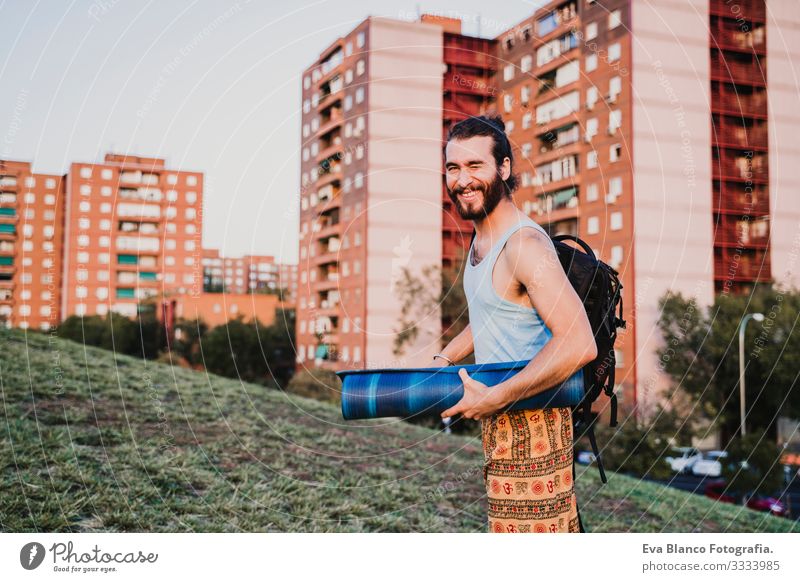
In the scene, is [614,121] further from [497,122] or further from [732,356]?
[497,122]

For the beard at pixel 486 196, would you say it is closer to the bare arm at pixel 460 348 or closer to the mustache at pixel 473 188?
the mustache at pixel 473 188

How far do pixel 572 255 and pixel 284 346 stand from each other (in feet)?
77.4

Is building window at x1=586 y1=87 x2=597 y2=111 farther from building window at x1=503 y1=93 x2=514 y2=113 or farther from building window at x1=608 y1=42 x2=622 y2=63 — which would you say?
building window at x1=503 y1=93 x2=514 y2=113

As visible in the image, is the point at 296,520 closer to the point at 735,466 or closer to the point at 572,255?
the point at 572,255

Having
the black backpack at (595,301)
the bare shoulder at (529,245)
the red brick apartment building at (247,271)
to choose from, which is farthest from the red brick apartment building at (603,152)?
the bare shoulder at (529,245)

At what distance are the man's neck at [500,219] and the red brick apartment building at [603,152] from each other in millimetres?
7568

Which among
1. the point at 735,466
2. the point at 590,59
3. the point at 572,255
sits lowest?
the point at 735,466

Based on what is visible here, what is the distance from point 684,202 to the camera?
19.6 m

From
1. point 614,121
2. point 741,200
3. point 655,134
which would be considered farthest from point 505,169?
point 741,200

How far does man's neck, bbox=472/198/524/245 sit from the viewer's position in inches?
102

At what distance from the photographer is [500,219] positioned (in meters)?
2.60

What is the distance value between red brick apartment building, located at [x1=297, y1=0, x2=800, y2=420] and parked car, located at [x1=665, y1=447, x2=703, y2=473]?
1696 mm

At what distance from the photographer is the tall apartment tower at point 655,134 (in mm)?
16016
